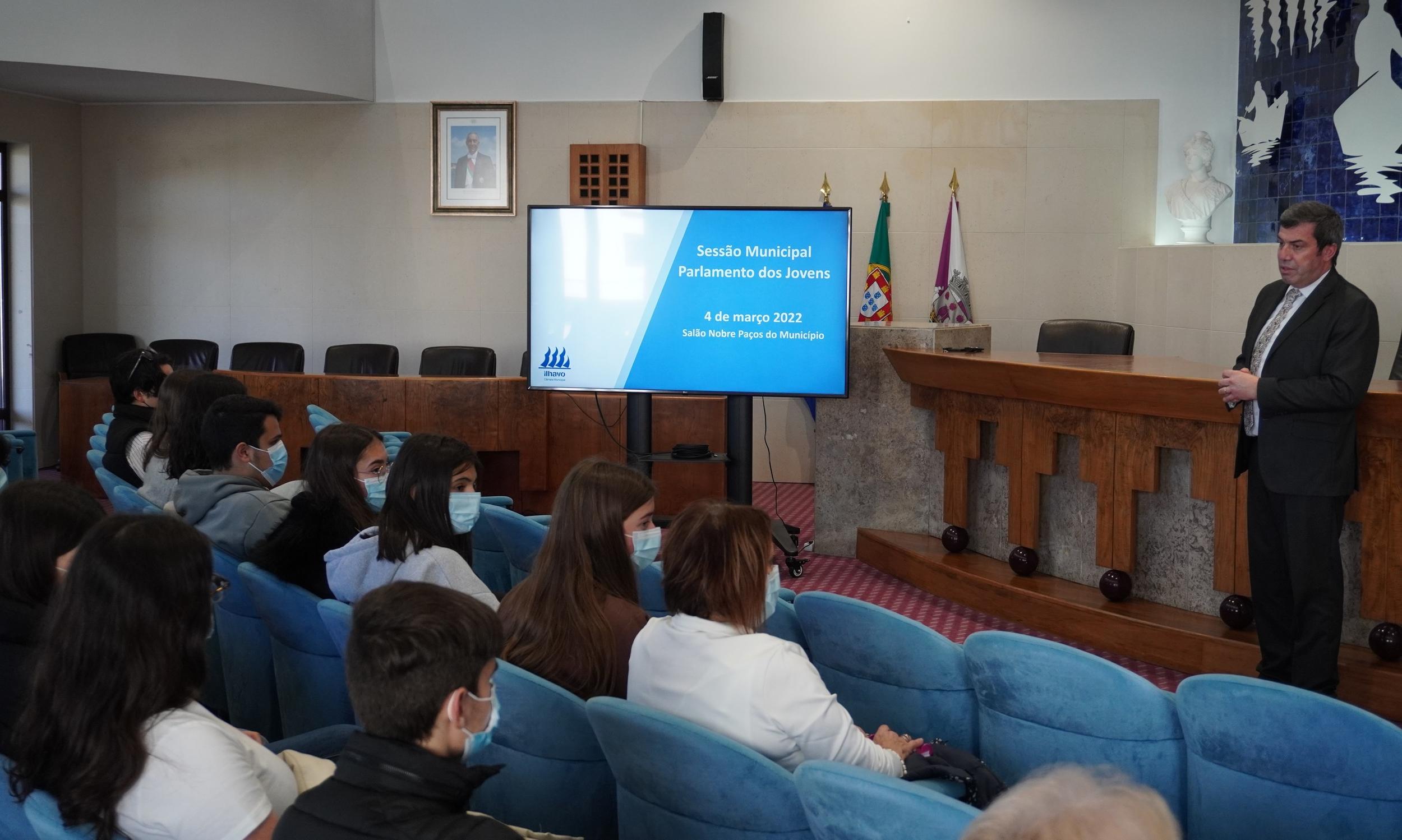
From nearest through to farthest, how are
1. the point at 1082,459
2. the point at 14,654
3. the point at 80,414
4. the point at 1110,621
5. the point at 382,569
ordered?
the point at 14,654, the point at 382,569, the point at 1110,621, the point at 1082,459, the point at 80,414

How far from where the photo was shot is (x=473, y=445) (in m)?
7.33

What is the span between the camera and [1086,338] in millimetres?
6977

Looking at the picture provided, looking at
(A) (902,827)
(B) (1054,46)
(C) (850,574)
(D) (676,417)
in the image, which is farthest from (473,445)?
(A) (902,827)

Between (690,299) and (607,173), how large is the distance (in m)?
3.55

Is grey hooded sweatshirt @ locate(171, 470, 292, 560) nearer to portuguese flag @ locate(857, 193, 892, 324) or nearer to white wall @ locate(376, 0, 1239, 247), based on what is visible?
portuguese flag @ locate(857, 193, 892, 324)

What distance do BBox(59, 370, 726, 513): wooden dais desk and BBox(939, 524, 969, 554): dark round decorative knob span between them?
188cm

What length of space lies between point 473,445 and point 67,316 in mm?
4608

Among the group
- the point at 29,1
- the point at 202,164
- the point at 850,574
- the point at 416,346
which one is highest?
the point at 29,1

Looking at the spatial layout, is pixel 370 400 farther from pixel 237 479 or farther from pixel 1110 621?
pixel 1110 621

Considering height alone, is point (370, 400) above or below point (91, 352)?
below

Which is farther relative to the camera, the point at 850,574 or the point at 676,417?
the point at 676,417

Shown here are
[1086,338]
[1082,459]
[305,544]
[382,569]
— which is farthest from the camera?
[1086,338]

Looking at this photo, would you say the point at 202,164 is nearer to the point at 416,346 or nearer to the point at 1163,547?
the point at 416,346

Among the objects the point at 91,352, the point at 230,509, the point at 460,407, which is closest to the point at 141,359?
the point at 230,509
